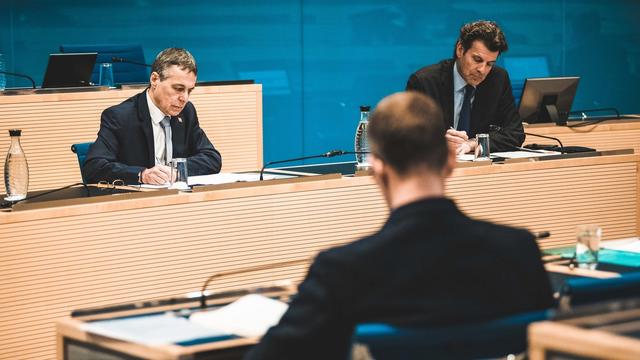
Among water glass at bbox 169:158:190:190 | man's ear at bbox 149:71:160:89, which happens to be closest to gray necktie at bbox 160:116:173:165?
man's ear at bbox 149:71:160:89

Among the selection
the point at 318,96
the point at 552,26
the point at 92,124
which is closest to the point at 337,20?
the point at 318,96

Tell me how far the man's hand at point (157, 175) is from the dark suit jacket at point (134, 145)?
0.10m

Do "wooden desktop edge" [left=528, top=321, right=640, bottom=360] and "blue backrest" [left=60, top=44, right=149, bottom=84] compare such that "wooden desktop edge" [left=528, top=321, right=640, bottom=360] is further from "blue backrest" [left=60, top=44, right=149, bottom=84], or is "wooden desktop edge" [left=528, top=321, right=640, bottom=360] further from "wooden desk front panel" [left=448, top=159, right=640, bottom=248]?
"blue backrest" [left=60, top=44, right=149, bottom=84]

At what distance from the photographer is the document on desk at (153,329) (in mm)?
2125

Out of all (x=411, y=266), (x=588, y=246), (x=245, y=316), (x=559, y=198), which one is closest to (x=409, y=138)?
(x=411, y=266)

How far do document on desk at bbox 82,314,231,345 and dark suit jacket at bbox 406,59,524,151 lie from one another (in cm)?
322

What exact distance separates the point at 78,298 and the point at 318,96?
5475 millimetres

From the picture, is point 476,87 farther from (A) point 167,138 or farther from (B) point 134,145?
(B) point 134,145

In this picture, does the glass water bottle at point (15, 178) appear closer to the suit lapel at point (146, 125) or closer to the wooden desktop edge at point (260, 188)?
the wooden desktop edge at point (260, 188)

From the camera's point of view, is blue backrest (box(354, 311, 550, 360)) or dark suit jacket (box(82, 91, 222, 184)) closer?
blue backrest (box(354, 311, 550, 360))

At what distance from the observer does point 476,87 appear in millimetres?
5410

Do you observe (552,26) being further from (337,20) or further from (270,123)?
(270,123)

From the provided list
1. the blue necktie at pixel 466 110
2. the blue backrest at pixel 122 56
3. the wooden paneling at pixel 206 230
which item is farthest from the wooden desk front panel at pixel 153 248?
the blue backrest at pixel 122 56

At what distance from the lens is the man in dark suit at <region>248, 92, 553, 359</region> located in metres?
1.84
